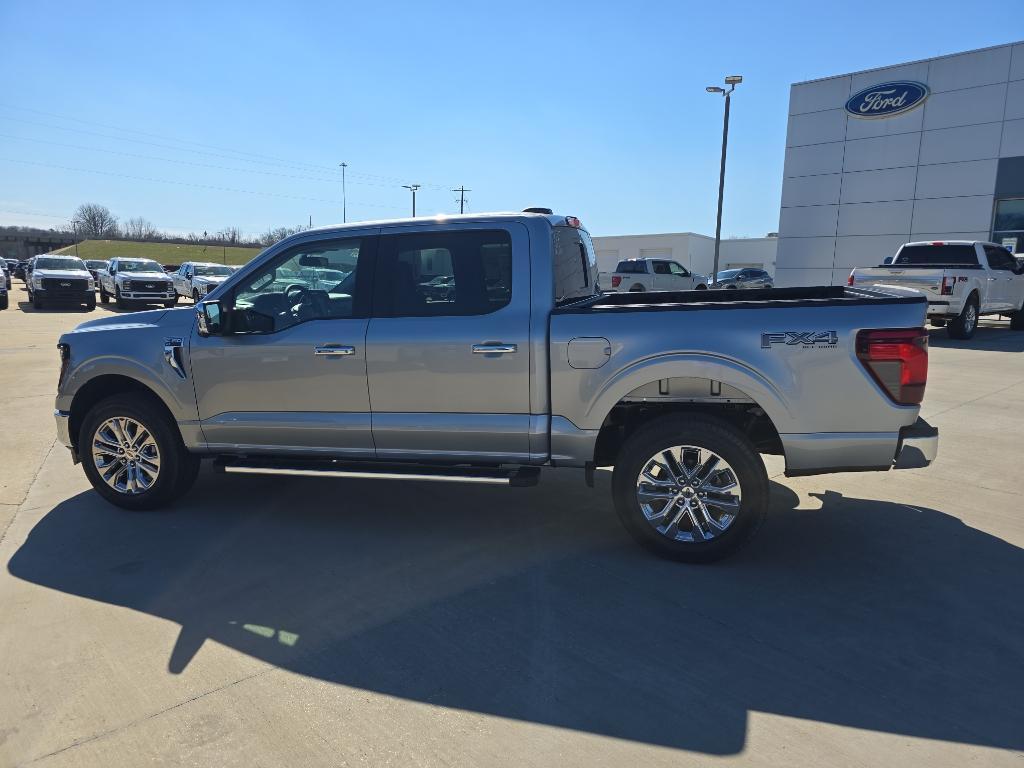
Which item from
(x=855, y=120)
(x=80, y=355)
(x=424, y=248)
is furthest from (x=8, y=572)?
(x=855, y=120)

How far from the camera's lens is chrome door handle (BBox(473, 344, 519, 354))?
4094 mm

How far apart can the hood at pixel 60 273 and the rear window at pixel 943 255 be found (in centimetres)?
2570

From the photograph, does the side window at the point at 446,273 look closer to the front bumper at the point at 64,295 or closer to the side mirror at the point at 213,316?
the side mirror at the point at 213,316

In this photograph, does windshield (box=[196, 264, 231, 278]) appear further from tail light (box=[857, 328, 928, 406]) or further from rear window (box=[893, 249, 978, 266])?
tail light (box=[857, 328, 928, 406])

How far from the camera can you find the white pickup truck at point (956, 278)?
46.9ft

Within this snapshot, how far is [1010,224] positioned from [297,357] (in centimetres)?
2656

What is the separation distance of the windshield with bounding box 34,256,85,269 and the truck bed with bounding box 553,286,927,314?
2663 centimetres

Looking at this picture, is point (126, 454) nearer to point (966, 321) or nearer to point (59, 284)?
point (966, 321)

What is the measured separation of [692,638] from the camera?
10.5ft

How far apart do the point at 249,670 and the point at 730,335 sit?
2.92 metres

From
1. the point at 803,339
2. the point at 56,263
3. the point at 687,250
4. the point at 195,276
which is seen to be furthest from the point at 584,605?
the point at 687,250

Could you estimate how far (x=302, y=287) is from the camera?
4.65 meters

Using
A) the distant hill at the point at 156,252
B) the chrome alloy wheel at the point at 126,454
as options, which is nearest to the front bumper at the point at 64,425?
the chrome alloy wheel at the point at 126,454

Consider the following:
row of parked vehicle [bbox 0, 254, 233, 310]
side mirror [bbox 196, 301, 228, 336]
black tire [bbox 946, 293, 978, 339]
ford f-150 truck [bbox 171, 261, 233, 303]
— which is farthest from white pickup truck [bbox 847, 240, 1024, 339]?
ford f-150 truck [bbox 171, 261, 233, 303]
